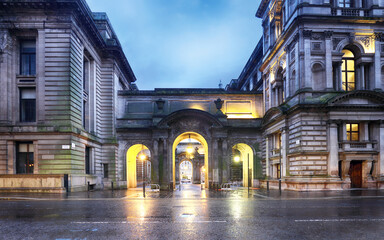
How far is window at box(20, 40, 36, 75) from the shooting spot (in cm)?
2822

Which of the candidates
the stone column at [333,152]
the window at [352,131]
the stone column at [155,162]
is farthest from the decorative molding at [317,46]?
the stone column at [155,162]

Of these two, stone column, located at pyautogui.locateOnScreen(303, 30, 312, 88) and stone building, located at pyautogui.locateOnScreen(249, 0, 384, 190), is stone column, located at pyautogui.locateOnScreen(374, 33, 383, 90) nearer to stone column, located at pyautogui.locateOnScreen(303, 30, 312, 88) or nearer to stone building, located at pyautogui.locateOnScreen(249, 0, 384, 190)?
stone building, located at pyautogui.locateOnScreen(249, 0, 384, 190)

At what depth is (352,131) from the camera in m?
28.8

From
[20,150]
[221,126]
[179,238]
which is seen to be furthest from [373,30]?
[20,150]

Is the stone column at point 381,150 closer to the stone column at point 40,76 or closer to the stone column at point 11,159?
the stone column at point 40,76

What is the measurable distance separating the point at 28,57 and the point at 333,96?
25.6 meters

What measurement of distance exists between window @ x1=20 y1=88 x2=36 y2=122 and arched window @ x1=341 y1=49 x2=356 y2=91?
26707mm

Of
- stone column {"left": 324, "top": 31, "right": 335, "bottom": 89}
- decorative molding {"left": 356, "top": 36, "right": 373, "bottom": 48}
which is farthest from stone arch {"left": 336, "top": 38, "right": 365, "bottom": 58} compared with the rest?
stone column {"left": 324, "top": 31, "right": 335, "bottom": 89}

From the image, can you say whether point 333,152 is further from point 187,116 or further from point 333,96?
point 187,116

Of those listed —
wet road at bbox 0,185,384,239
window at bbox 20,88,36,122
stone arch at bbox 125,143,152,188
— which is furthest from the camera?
stone arch at bbox 125,143,152,188

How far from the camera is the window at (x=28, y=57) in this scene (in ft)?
92.6

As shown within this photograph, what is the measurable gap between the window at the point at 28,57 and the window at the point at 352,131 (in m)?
27.1

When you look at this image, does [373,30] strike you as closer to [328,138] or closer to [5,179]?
[328,138]

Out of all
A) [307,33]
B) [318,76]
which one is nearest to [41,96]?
[307,33]
